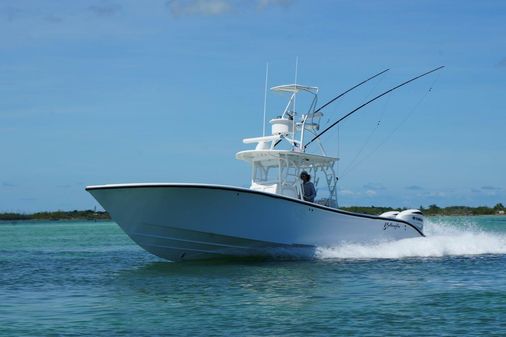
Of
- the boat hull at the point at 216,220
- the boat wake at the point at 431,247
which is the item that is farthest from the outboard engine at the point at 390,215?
the boat hull at the point at 216,220

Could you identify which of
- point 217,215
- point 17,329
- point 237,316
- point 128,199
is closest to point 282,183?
point 217,215

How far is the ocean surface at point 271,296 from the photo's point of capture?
1296cm

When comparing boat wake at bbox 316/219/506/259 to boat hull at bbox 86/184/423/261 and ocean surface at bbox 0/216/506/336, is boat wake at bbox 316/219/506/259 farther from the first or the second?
boat hull at bbox 86/184/423/261

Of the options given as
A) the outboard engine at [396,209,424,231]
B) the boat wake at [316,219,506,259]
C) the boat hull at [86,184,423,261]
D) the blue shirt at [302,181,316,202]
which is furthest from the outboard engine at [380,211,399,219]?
the blue shirt at [302,181,316,202]

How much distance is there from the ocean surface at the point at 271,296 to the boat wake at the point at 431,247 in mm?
48

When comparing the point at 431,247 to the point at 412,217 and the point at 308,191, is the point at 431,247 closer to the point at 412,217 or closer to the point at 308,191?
the point at 412,217

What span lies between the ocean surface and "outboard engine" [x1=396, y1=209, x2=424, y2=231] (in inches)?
21.5

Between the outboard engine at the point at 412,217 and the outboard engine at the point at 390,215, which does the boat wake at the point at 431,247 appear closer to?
the outboard engine at the point at 412,217

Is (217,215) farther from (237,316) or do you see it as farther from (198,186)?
(237,316)

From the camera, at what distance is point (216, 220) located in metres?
20.8

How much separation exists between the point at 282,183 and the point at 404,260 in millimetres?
4105

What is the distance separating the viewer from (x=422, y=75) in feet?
80.1

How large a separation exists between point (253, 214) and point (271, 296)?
16.6 ft

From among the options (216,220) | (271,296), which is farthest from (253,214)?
(271,296)
